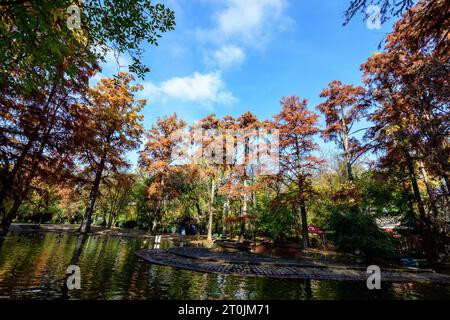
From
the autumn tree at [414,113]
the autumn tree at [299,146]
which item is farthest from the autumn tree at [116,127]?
the autumn tree at [414,113]

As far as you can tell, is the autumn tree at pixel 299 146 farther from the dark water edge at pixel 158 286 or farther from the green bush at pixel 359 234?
the dark water edge at pixel 158 286

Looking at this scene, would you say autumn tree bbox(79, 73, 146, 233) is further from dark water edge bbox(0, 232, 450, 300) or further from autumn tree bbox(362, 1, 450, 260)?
autumn tree bbox(362, 1, 450, 260)

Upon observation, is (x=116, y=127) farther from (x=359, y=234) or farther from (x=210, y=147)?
(x=359, y=234)

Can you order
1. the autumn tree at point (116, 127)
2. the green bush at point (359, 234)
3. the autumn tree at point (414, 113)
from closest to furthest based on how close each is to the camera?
the autumn tree at point (414, 113) < the green bush at point (359, 234) < the autumn tree at point (116, 127)

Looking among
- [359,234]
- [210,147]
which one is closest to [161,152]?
[210,147]

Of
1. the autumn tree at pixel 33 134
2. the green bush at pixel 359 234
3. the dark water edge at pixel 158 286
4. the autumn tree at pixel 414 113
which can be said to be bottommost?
the dark water edge at pixel 158 286

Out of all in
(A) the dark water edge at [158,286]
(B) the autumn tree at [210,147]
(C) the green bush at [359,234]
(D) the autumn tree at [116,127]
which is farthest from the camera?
(B) the autumn tree at [210,147]

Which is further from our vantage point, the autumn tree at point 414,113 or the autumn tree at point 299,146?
the autumn tree at point 299,146

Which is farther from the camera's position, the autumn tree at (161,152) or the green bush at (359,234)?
the autumn tree at (161,152)

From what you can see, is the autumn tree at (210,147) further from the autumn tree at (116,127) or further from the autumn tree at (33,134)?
the autumn tree at (33,134)

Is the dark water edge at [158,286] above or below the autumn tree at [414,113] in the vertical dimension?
below

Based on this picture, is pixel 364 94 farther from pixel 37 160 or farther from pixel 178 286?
pixel 37 160

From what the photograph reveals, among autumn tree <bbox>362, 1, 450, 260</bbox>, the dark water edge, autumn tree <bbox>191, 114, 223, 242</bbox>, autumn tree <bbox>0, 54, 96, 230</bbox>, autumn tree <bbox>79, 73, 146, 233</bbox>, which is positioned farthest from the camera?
autumn tree <bbox>191, 114, 223, 242</bbox>

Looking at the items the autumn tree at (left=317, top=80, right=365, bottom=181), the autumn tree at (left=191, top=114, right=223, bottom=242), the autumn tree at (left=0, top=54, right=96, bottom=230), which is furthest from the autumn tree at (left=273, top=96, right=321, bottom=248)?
the autumn tree at (left=0, top=54, right=96, bottom=230)
